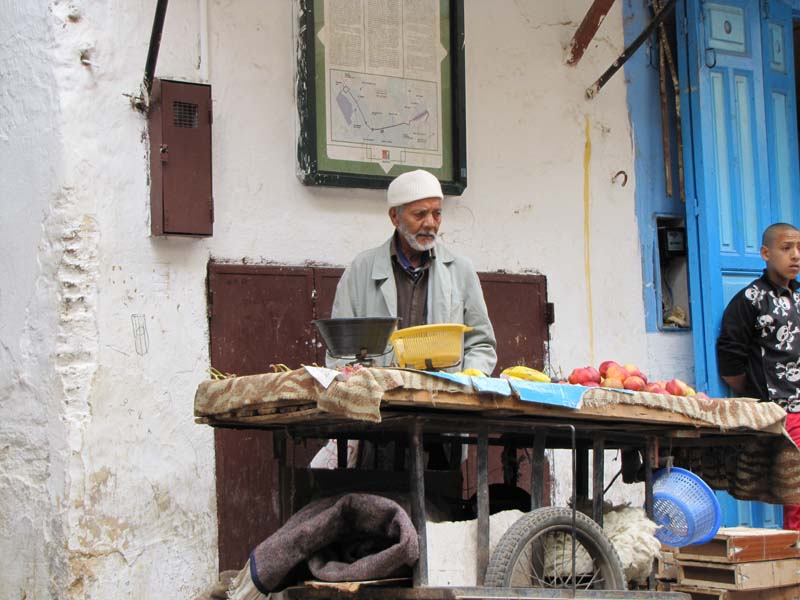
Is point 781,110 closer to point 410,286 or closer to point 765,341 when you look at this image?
point 765,341

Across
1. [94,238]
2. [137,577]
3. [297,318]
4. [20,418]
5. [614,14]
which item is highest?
[614,14]

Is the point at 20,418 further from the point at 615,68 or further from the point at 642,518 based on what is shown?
the point at 615,68

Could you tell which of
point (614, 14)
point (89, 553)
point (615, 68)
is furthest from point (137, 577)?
point (614, 14)

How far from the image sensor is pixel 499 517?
3.93 metres

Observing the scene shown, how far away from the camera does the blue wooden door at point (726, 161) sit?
652cm

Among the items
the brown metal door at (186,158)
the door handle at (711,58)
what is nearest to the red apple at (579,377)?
the brown metal door at (186,158)

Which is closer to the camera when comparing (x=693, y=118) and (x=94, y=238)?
(x=94, y=238)

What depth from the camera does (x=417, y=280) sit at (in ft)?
15.7

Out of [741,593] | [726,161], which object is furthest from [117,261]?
[726,161]

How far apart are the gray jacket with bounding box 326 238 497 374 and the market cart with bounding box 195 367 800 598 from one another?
1.30 ft

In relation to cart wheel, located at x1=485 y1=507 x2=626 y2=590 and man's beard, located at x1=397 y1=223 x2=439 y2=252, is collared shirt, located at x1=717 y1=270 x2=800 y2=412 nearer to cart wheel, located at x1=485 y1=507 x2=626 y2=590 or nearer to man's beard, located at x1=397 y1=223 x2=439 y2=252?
man's beard, located at x1=397 y1=223 x2=439 y2=252

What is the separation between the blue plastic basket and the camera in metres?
4.27

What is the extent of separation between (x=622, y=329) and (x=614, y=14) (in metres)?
1.77

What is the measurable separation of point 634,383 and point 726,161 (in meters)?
2.99
